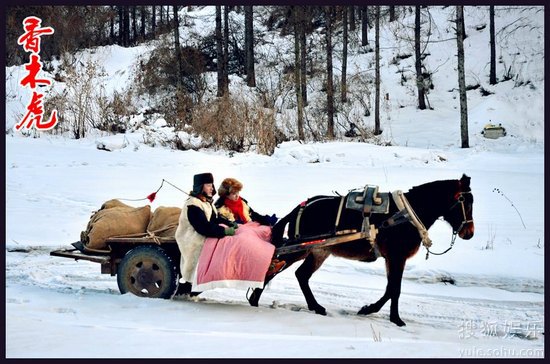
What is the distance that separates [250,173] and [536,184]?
6.20m

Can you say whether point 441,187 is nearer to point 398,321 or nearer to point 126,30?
point 398,321

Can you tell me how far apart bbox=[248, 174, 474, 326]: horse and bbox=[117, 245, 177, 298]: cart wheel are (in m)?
0.90

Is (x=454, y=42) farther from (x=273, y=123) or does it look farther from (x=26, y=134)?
(x=26, y=134)

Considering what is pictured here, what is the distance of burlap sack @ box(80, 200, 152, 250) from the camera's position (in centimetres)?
717

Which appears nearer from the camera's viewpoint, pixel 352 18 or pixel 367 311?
pixel 367 311

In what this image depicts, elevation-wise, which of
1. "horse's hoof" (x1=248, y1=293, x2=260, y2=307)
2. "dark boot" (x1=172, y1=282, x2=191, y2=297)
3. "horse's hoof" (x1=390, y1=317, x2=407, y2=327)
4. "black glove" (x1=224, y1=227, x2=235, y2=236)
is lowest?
"horse's hoof" (x1=390, y1=317, x2=407, y2=327)

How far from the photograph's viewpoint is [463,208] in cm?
680

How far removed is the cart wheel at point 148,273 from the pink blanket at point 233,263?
0.38m

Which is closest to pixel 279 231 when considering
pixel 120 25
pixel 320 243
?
pixel 320 243

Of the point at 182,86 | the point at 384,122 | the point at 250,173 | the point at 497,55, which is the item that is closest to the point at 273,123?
the point at 250,173

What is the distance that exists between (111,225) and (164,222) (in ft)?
1.80

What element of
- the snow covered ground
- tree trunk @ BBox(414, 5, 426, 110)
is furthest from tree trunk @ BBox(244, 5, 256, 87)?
the snow covered ground

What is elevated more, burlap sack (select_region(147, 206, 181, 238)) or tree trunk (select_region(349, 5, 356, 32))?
tree trunk (select_region(349, 5, 356, 32))

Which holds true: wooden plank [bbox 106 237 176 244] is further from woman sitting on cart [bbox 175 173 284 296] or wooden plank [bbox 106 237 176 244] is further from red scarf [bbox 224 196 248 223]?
red scarf [bbox 224 196 248 223]
